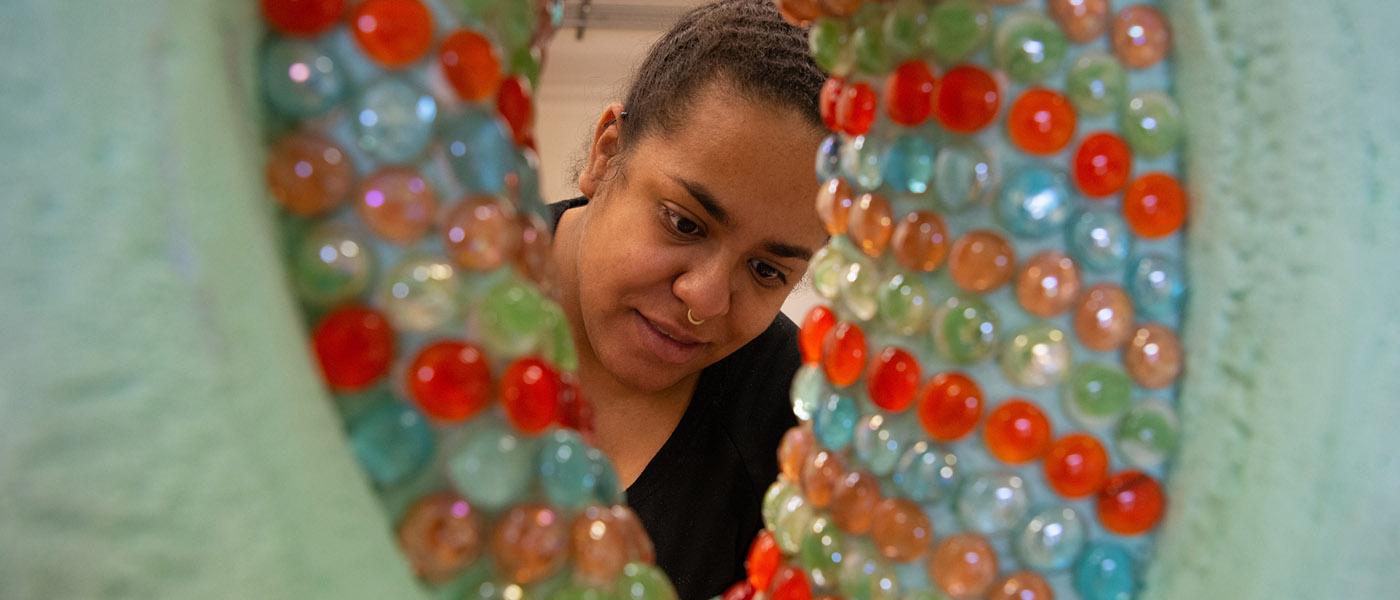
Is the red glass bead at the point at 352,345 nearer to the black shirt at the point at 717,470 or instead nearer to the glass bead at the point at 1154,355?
the glass bead at the point at 1154,355

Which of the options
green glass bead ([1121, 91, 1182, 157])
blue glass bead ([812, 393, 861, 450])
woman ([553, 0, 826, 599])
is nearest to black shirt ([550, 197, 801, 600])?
woman ([553, 0, 826, 599])

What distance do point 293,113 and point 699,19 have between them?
2.23 feet

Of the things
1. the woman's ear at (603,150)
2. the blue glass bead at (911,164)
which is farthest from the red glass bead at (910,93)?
the woman's ear at (603,150)

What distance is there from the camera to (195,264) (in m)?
0.24

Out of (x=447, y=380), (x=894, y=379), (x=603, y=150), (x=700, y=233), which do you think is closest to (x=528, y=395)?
(x=447, y=380)

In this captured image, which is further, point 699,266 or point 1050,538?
point 699,266

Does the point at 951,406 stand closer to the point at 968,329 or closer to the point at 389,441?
the point at 968,329

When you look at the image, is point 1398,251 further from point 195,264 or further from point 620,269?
point 620,269

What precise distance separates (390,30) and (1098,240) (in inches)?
7.9

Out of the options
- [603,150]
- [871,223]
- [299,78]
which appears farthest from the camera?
[603,150]

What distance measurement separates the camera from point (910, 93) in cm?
36

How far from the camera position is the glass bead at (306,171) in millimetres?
261

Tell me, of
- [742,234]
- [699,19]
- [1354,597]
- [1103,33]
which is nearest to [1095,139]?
[1103,33]

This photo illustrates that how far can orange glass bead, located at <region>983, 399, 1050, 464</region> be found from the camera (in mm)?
331
